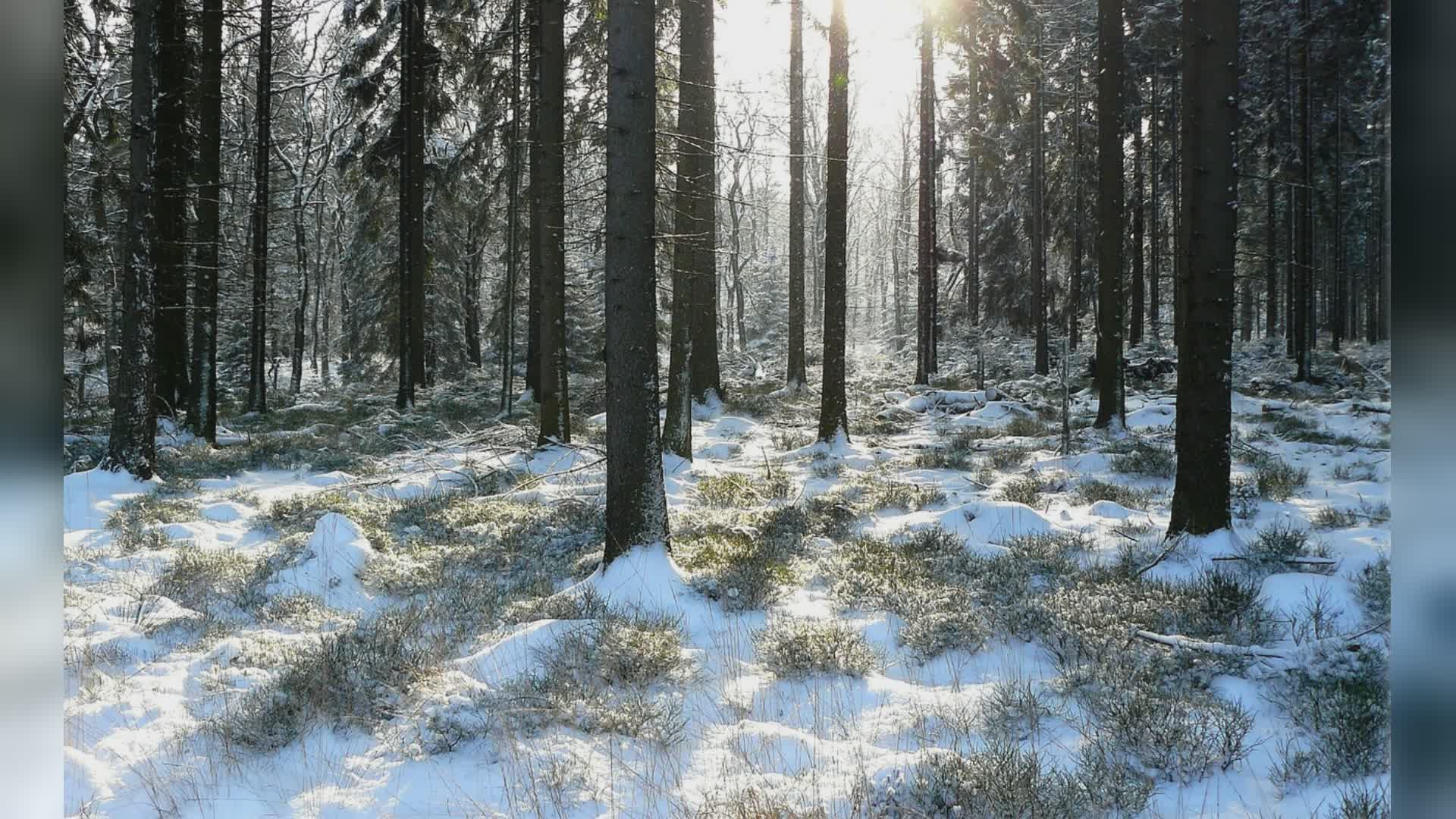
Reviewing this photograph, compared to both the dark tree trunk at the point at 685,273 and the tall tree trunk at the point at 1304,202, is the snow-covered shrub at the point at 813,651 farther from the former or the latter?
the tall tree trunk at the point at 1304,202

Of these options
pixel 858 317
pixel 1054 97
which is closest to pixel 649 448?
pixel 1054 97

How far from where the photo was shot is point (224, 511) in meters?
8.73

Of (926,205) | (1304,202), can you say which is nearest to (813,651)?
(926,205)

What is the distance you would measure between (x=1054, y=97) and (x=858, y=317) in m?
48.3

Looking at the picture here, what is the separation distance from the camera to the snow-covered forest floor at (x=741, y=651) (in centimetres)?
331

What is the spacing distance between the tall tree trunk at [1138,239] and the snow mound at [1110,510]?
16816 millimetres

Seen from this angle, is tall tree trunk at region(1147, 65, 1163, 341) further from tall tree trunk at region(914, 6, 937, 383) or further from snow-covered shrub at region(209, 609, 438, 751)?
snow-covered shrub at region(209, 609, 438, 751)

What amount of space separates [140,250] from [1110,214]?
14.1 metres

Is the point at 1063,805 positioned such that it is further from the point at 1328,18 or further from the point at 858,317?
the point at 858,317

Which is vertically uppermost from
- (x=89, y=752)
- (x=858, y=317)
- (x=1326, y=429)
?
(x=858, y=317)

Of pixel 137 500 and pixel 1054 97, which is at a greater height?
pixel 1054 97

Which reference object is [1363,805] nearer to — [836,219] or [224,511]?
[224,511]

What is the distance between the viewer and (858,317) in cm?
7288

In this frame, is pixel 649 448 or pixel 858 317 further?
pixel 858 317
